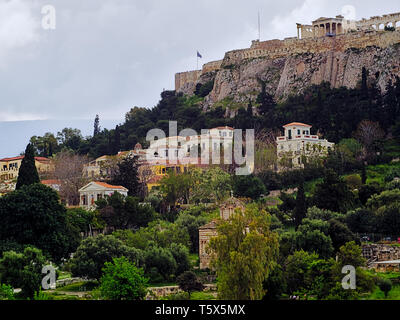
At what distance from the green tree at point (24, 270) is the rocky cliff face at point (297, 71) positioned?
56571 millimetres

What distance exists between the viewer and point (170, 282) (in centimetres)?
5059

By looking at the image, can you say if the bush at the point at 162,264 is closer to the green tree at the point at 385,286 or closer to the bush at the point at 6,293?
the bush at the point at 6,293

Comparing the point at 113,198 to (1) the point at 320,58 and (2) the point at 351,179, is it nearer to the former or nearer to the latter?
(2) the point at 351,179

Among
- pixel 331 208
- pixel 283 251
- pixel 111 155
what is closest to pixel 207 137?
pixel 111 155

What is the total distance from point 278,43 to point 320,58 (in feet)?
26.7

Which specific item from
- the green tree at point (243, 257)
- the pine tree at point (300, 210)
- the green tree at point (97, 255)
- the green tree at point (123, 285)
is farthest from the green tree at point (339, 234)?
the green tree at point (123, 285)

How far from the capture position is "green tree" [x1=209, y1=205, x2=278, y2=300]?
134ft

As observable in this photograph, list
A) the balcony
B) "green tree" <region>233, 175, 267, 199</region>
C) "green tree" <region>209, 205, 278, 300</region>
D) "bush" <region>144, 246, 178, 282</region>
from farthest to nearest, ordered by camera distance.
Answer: the balcony, "green tree" <region>233, 175, 267, 199</region>, "bush" <region>144, 246, 178, 282</region>, "green tree" <region>209, 205, 278, 300</region>

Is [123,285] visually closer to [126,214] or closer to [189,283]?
[189,283]

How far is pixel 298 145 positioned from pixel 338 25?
3236 centimetres

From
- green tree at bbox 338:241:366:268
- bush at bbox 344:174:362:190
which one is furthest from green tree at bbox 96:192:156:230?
green tree at bbox 338:241:366:268

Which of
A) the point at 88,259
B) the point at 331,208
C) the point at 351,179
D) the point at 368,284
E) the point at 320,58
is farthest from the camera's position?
the point at 320,58

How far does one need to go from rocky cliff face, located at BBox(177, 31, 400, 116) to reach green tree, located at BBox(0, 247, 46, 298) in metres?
56.6

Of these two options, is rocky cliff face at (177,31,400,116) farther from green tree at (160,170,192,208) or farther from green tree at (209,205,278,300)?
green tree at (209,205,278,300)
